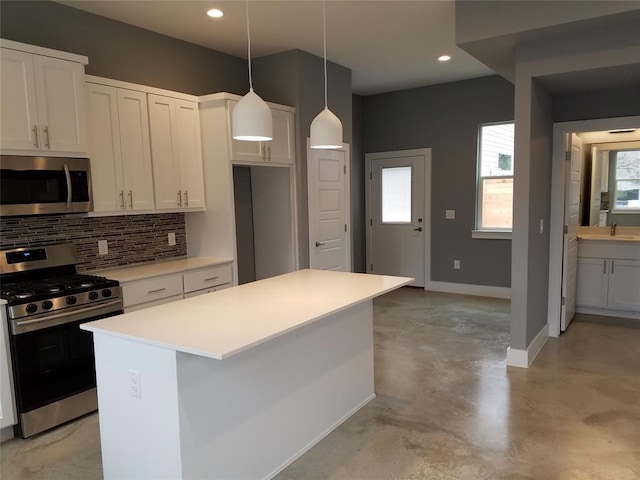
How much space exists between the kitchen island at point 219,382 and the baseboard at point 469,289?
12.5 feet

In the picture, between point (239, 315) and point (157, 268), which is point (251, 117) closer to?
point (239, 315)

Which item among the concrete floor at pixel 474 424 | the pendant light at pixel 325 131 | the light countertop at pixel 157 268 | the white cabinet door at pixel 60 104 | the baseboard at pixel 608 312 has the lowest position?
the concrete floor at pixel 474 424

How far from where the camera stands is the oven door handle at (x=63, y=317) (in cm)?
265

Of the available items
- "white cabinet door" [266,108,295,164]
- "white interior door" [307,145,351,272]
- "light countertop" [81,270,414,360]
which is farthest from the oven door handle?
"white interior door" [307,145,351,272]

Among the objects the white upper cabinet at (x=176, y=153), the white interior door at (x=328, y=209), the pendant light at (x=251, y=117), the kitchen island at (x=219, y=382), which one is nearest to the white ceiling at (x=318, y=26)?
the white upper cabinet at (x=176, y=153)

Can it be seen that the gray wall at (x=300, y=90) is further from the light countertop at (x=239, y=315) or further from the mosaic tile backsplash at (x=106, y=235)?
the light countertop at (x=239, y=315)

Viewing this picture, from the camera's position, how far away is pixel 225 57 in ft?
15.0

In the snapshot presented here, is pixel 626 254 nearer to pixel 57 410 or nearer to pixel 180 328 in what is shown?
pixel 180 328

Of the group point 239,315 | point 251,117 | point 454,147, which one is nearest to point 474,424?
point 239,315

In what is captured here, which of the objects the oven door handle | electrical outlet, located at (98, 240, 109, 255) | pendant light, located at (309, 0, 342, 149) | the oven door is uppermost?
pendant light, located at (309, 0, 342, 149)

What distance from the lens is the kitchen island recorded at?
1.89m

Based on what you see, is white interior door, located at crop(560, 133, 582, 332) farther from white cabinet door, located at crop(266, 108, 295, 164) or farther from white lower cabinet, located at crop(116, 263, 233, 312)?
white lower cabinet, located at crop(116, 263, 233, 312)

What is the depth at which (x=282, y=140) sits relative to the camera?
444 cm

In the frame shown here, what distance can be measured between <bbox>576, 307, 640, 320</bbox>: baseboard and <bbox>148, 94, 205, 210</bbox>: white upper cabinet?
4306mm
